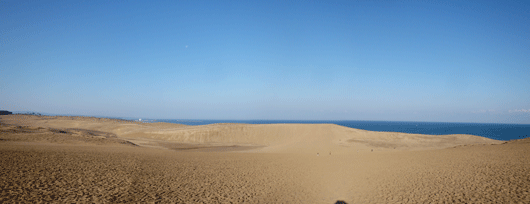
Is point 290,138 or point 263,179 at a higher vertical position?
point 290,138

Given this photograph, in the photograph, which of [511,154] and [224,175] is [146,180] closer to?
[224,175]

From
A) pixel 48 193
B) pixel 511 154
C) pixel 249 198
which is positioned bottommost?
pixel 249 198

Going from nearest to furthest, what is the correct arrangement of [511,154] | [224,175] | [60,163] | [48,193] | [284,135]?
[48,193] → [60,163] → [224,175] → [511,154] → [284,135]

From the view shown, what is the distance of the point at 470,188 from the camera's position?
1039 cm

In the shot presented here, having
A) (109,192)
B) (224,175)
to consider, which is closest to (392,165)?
(224,175)

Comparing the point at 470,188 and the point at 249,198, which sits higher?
the point at 470,188

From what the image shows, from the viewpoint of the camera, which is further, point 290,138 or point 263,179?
point 290,138

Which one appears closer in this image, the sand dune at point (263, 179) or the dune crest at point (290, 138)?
the sand dune at point (263, 179)

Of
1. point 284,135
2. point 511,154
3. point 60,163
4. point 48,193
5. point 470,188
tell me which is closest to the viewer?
point 48,193

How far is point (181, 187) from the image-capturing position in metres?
11.4

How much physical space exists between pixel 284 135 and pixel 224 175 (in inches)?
1036

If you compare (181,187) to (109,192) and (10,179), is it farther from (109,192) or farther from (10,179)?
(10,179)

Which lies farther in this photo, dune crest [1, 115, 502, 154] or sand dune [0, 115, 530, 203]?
dune crest [1, 115, 502, 154]

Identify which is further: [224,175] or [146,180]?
[224,175]
